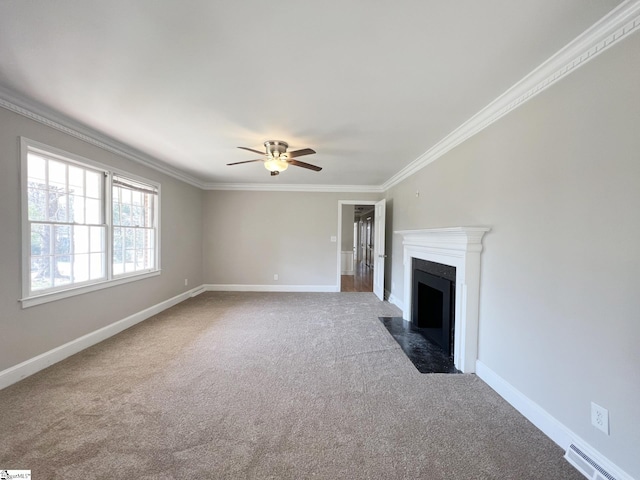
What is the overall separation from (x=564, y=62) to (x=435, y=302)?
2.76m

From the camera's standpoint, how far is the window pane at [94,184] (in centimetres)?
300

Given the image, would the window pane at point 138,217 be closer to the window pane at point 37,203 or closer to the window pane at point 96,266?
the window pane at point 96,266

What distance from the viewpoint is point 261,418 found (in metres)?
1.83

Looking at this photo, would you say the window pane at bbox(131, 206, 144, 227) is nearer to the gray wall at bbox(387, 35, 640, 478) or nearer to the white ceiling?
the white ceiling

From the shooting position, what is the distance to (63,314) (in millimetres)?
2660

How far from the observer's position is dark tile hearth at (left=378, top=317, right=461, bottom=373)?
8.43 feet

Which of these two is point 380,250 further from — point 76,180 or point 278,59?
point 76,180

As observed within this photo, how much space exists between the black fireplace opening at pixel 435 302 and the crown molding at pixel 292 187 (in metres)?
2.63

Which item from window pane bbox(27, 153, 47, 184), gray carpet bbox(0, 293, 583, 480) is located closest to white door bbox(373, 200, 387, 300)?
gray carpet bbox(0, 293, 583, 480)

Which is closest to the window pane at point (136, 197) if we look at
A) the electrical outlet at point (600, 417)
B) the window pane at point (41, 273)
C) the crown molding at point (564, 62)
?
the window pane at point (41, 273)

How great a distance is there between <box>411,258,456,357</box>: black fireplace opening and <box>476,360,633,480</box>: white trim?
0.53m

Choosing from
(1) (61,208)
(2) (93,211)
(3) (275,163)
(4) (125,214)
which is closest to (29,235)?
(1) (61,208)

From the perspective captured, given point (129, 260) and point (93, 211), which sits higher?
point (93, 211)

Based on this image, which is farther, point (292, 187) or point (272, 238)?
point (272, 238)
